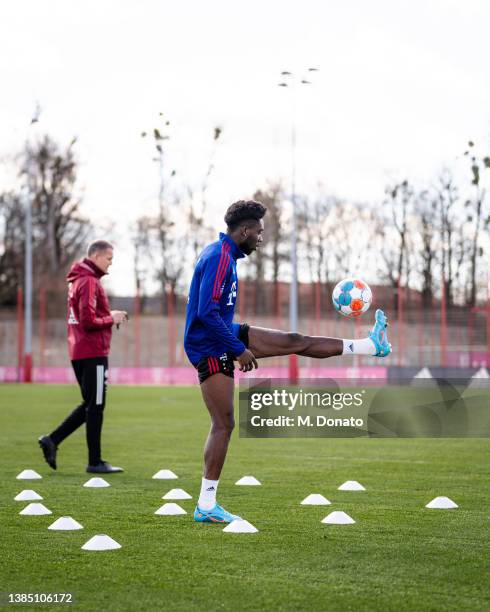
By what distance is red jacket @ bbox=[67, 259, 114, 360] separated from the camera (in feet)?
33.4

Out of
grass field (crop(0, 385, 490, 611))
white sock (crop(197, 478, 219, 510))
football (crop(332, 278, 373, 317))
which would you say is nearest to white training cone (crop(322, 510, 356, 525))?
grass field (crop(0, 385, 490, 611))

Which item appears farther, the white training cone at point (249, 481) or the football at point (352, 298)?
the white training cone at point (249, 481)

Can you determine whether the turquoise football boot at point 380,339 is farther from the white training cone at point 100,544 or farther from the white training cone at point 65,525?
the white training cone at point 100,544

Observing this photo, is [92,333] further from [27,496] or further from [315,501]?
[315,501]

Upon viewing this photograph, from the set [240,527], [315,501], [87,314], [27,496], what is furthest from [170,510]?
[87,314]

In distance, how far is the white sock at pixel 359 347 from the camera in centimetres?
809

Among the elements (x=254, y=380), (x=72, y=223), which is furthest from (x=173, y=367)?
(x=72, y=223)

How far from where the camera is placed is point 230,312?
24.5 ft

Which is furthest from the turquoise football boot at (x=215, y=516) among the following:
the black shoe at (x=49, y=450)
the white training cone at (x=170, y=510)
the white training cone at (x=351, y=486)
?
the black shoe at (x=49, y=450)

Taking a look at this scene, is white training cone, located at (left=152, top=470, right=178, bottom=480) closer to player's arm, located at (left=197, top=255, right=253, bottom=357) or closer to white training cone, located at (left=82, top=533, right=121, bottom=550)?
player's arm, located at (left=197, top=255, right=253, bottom=357)

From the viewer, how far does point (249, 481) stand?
31.3 ft

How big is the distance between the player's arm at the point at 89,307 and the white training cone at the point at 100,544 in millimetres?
4099

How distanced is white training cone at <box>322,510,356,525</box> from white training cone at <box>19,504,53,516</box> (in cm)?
201

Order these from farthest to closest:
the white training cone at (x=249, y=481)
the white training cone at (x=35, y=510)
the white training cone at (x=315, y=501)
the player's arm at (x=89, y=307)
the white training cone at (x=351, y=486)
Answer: the player's arm at (x=89, y=307), the white training cone at (x=249, y=481), the white training cone at (x=351, y=486), the white training cone at (x=315, y=501), the white training cone at (x=35, y=510)
